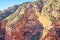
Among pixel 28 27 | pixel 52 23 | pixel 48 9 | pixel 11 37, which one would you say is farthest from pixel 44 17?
pixel 28 27

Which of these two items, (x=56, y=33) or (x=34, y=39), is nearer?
(x=56, y=33)

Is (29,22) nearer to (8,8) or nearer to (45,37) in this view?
(8,8)

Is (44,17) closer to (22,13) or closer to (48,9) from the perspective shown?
(48,9)

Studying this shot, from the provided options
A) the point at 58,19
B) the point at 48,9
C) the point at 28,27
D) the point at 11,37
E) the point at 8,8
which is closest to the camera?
the point at 58,19

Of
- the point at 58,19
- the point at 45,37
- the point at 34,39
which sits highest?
the point at 58,19

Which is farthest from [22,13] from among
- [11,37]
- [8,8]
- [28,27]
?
[8,8]

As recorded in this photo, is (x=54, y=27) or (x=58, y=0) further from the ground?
(x=58, y=0)

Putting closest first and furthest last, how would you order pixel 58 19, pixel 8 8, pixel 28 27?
1. pixel 58 19
2. pixel 28 27
3. pixel 8 8
